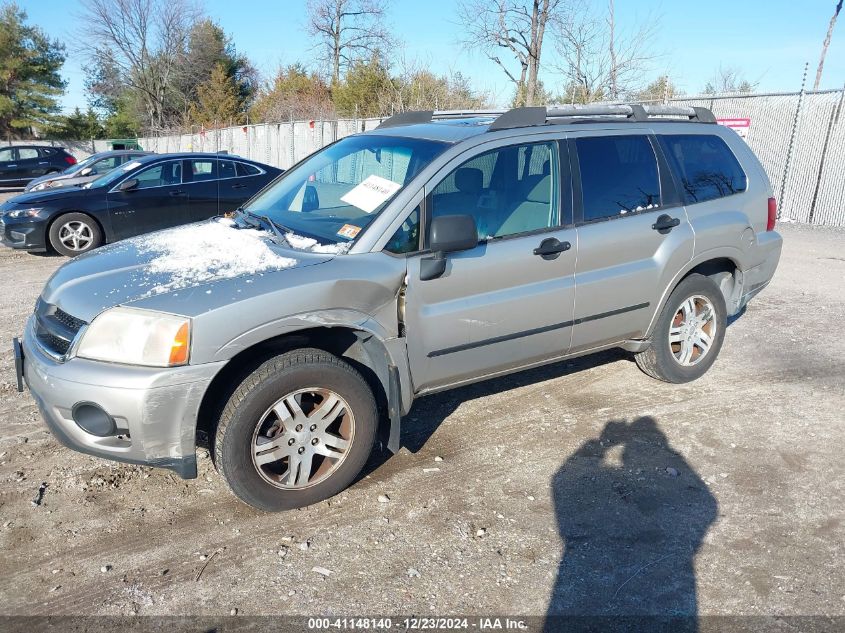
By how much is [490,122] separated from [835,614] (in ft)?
10.3

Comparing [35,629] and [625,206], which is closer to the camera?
[35,629]

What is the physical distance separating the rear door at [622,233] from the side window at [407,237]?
1.14m

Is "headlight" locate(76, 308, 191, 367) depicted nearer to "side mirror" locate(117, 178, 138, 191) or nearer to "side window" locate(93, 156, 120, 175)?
"side mirror" locate(117, 178, 138, 191)

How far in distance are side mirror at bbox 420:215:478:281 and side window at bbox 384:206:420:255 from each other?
95mm

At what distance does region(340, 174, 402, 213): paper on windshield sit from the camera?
3664 mm

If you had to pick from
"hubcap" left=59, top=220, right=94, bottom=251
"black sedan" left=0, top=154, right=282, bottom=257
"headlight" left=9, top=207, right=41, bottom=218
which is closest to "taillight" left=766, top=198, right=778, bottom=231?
"black sedan" left=0, top=154, right=282, bottom=257

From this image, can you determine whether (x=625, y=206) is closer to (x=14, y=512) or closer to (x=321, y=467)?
(x=321, y=467)

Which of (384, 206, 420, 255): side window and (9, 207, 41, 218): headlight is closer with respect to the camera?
(384, 206, 420, 255): side window

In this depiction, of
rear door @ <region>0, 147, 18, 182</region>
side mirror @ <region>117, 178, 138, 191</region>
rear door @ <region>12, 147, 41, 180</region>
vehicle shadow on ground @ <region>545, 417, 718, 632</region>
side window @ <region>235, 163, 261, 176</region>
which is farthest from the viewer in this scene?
rear door @ <region>12, 147, 41, 180</region>

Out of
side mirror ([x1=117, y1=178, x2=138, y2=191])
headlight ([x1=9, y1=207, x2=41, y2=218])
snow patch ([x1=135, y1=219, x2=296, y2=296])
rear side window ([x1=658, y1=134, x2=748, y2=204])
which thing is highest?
rear side window ([x1=658, y1=134, x2=748, y2=204])

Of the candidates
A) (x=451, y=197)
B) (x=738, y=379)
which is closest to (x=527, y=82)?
(x=738, y=379)

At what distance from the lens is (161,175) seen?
10.0 meters

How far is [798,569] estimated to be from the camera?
118 inches

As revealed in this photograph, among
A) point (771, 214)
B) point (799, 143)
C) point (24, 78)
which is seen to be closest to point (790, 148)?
point (799, 143)
